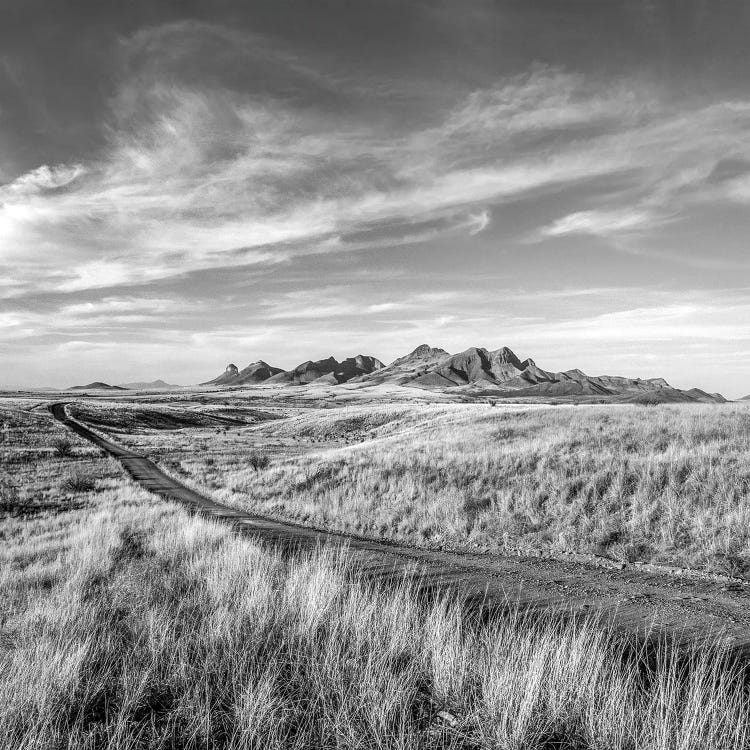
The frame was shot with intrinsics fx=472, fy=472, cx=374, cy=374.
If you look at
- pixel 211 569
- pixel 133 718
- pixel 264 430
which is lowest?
pixel 264 430

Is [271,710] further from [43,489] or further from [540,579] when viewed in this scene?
[43,489]

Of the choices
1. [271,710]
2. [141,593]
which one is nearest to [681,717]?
[271,710]

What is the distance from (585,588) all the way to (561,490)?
20.1 ft

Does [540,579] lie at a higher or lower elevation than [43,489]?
higher

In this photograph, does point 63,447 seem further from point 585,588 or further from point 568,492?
point 585,588

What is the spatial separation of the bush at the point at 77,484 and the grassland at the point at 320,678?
22048 mm

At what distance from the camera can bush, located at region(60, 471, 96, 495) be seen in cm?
2660

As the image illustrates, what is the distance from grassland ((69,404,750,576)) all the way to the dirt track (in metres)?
1.10

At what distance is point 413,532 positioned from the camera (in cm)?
1373

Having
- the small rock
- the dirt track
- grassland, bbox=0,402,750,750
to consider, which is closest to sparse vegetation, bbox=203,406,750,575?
the dirt track

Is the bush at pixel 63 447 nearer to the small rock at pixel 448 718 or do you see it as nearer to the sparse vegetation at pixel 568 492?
the sparse vegetation at pixel 568 492

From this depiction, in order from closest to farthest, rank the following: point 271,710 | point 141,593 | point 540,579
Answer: point 271,710
point 141,593
point 540,579

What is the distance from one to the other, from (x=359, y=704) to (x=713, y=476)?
12222mm

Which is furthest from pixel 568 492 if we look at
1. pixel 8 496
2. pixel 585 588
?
pixel 8 496
